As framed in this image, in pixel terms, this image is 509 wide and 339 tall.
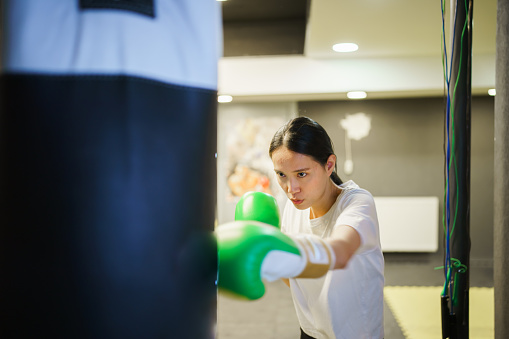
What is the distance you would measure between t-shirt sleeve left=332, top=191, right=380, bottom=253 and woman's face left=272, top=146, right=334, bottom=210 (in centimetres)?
13

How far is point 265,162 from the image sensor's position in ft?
19.9

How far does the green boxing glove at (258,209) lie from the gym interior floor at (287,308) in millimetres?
1584

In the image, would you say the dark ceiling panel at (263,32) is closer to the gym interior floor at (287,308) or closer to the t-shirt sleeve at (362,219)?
the gym interior floor at (287,308)

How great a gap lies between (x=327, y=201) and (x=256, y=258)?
0.80m

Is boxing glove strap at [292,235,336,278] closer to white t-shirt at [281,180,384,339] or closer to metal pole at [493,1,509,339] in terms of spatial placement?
white t-shirt at [281,180,384,339]

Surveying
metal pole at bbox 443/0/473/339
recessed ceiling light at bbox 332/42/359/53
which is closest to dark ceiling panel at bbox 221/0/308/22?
recessed ceiling light at bbox 332/42/359/53

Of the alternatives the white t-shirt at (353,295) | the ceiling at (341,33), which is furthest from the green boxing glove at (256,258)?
the ceiling at (341,33)

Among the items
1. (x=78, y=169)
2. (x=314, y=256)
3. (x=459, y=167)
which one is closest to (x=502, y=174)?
(x=459, y=167)

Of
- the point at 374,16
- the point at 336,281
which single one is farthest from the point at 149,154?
the point at 374,16

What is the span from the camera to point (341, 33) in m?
4.02

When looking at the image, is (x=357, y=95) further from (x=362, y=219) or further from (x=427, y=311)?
(x=362, y=219)

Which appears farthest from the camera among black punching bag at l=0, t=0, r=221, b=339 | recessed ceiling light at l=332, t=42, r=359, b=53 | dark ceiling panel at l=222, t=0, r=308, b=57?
dark ceiling panel at l=222, t=0, r=308, b=57

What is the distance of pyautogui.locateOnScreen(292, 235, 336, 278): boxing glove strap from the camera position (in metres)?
0.88

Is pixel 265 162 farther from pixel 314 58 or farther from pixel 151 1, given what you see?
pixel 151 1
